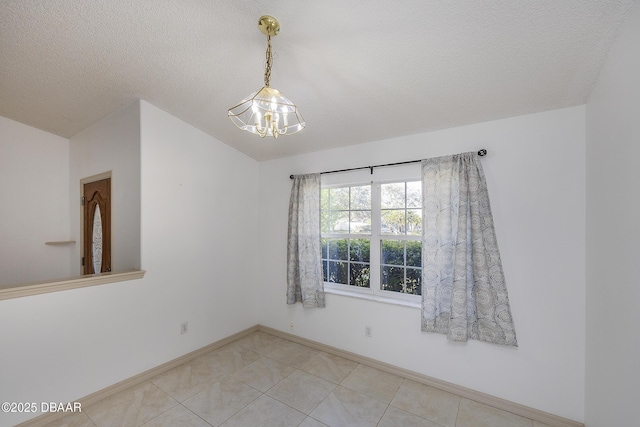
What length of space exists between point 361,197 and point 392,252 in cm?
69

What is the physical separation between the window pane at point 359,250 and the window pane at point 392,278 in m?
0.25

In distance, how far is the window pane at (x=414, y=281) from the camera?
8.41 feet

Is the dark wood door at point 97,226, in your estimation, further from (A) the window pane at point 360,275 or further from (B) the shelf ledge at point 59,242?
(A) the window pane at point 360,275

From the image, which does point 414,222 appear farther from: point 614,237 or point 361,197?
point 614,237

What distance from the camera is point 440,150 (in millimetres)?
2379

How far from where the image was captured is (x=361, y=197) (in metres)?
2.94

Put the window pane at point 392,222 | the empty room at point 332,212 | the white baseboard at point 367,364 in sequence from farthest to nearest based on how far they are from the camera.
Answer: the window pane at point 392,222 < the white baseboard at point 367,364 < the empty room at point 332,212

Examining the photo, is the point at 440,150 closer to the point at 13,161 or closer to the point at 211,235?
the point at 211,235

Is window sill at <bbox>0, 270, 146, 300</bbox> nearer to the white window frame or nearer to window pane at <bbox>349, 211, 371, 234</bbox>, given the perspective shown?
the white window frame

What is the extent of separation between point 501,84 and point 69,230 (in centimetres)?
512

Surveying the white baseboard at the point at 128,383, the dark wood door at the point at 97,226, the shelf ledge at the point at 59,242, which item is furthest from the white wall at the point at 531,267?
the shelf ledge at the point at 59,242

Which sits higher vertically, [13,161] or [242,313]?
[13,161]

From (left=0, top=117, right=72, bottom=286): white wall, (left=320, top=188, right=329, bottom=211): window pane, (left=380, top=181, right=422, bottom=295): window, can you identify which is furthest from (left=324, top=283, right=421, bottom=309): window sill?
(left=0, top=117, right=72, bottom=286): white wall

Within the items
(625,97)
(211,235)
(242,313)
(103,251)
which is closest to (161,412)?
(242,313)
